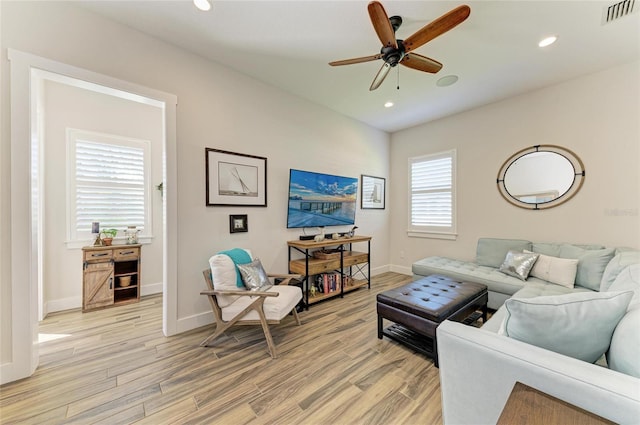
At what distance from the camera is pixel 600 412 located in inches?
30.1

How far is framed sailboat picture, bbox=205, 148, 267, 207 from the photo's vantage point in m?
2.72

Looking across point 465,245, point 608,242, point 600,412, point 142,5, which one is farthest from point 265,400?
point 608,242

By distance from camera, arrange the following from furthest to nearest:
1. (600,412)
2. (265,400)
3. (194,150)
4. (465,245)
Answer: (465,245)
(194,150)
(265,400)
(600,412)

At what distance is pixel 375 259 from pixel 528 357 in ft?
12.5

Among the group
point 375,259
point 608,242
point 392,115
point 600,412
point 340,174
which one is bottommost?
point 375,259

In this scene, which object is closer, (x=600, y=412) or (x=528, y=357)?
(x=600, y=412)

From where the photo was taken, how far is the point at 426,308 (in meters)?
2.04

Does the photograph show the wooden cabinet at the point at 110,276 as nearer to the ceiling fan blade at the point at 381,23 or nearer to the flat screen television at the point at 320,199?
the flat screen television at the point at 320,199

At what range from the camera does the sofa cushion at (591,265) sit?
2.51 metres

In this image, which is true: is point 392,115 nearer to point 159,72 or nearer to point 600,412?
point 159,72

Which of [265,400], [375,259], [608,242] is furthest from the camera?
[375,259]

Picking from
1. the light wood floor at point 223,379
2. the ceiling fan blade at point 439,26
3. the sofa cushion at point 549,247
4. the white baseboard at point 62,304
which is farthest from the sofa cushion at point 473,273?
the white baseboard at point 62,304

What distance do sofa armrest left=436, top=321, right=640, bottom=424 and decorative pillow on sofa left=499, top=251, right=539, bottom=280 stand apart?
8.18ft

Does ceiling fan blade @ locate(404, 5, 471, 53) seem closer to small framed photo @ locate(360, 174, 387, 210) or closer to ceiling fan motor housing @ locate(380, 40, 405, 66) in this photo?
ceiling fan motor housing @ locate(380, 40, 405, 66)
